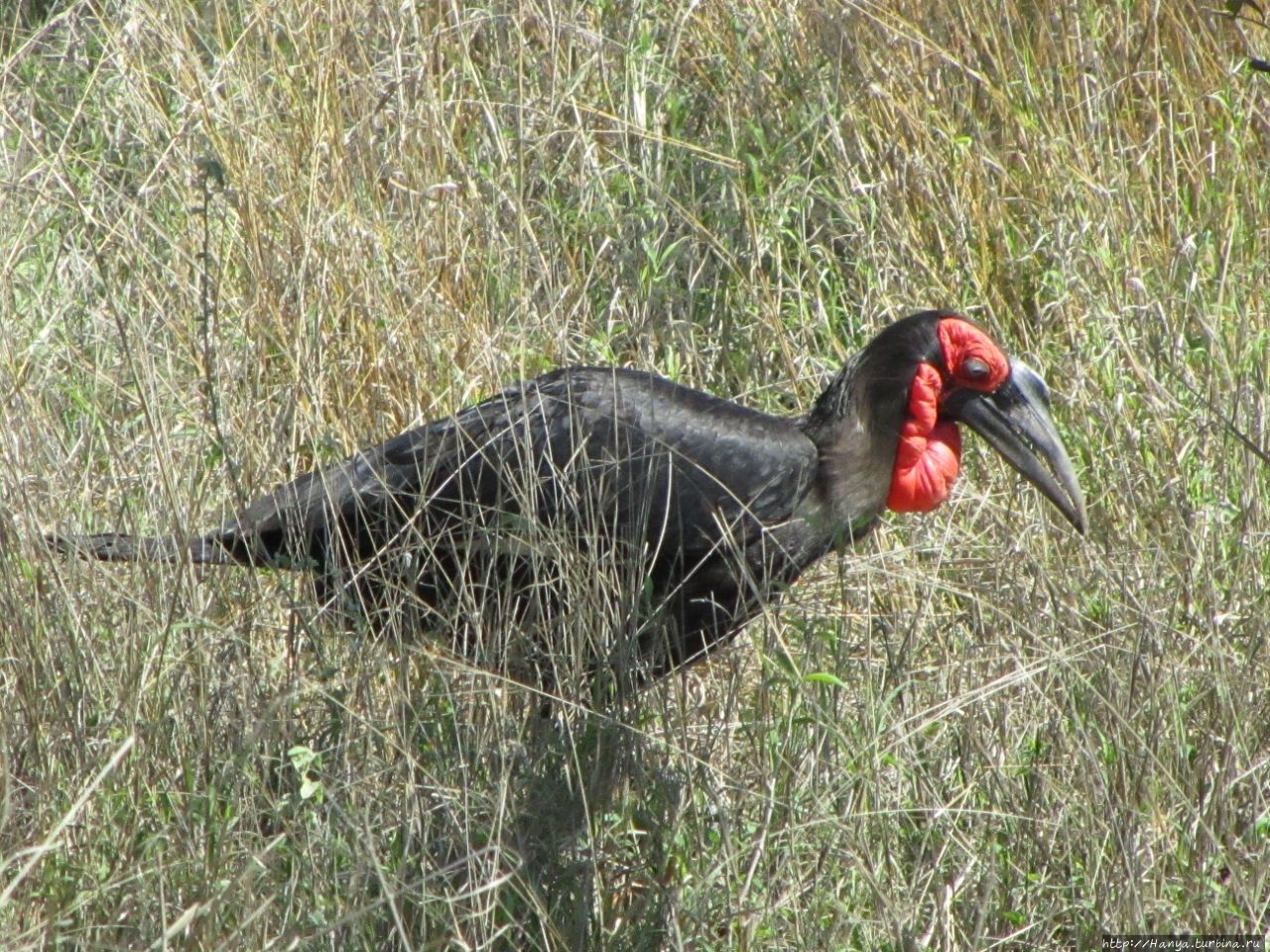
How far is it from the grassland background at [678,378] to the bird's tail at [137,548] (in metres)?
0.04

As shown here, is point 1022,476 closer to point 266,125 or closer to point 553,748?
point 553,748

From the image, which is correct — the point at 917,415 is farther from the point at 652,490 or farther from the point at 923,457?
the point at 652,490

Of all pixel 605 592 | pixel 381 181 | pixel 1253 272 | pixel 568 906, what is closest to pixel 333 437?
pixel 381 181

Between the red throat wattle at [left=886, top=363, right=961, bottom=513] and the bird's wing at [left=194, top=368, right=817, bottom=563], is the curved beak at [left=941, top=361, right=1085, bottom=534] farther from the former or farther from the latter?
the bird's wing at [left=194, top=368, right=817, bottom=563]

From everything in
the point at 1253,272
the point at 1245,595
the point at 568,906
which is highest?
the point at 1253,272

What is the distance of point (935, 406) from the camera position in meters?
3.52

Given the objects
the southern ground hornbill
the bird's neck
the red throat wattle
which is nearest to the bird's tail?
the southern ground hornbill

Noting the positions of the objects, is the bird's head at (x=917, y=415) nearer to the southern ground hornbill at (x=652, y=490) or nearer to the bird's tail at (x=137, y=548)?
the southern ground hornbill at (x=652, y=490)

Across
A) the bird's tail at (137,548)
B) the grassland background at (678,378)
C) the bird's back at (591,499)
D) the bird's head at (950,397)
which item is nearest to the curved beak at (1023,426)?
the bird's head at (950,397)

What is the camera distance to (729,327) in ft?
13.7

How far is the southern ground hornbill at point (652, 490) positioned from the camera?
9.40ft

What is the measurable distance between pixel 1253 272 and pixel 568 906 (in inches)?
98.5

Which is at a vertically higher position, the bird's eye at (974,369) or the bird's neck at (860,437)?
the bird's eye at (974,369)

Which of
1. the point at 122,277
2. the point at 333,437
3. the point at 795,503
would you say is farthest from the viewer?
the point at 122,277
